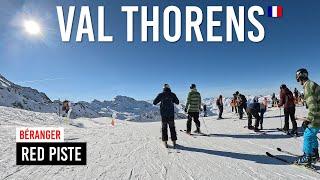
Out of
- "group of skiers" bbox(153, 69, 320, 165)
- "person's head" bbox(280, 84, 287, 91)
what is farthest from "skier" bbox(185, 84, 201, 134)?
"person's head" bbox(280, 84, 287, 91)

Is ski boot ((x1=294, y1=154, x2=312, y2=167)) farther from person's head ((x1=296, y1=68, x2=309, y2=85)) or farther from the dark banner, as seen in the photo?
the dark banner

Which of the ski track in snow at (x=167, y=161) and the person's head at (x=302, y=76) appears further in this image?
the person's head at (x=302, y=76)

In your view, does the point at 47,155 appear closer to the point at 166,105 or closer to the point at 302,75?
the point at 166,105

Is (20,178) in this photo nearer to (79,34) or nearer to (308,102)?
(308,102)

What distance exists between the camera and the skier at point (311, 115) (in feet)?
27.2

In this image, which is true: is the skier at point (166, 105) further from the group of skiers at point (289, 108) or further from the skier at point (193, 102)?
the skier at point (193, 102)

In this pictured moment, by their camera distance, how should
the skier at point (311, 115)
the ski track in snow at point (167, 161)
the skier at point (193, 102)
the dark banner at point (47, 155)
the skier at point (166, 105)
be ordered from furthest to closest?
1. the skier at point (193, 102)
2. the skier at point (166, 105)
3. the dark banner at point (47, 155)
4. the skier at point (311, 115)
5. the ski track in snow at point (167, 161)

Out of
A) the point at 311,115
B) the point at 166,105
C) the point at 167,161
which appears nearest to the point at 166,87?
the point at 166,105

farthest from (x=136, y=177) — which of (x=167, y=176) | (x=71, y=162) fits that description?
(x=71, y=162)

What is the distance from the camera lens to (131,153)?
1025 cm

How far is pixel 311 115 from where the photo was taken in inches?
330

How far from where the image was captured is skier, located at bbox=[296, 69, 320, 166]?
27.2ft

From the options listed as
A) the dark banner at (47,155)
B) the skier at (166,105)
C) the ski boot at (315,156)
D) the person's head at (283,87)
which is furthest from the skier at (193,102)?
the ski boot at (315,156)

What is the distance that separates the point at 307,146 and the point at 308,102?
109 centimetres
